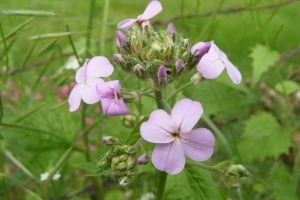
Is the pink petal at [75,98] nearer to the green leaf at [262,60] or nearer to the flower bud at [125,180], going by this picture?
the flower bud at [125,180]

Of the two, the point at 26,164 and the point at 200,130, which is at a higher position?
the point at 200,130

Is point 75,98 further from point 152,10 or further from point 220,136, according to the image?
point 220,136

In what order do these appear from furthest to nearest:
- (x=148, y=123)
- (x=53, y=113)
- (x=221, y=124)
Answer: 1. (x=221, y=124)
2. (x=53, y=113)
3. (x=148, y=123)

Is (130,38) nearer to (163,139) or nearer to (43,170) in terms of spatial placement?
(163,139)

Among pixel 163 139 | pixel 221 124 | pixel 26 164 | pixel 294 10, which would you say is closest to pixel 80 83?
pixel 163 139

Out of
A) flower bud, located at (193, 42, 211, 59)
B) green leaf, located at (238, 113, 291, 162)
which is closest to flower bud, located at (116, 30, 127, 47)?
flower bud, located at (193, 42, 211, 59)
